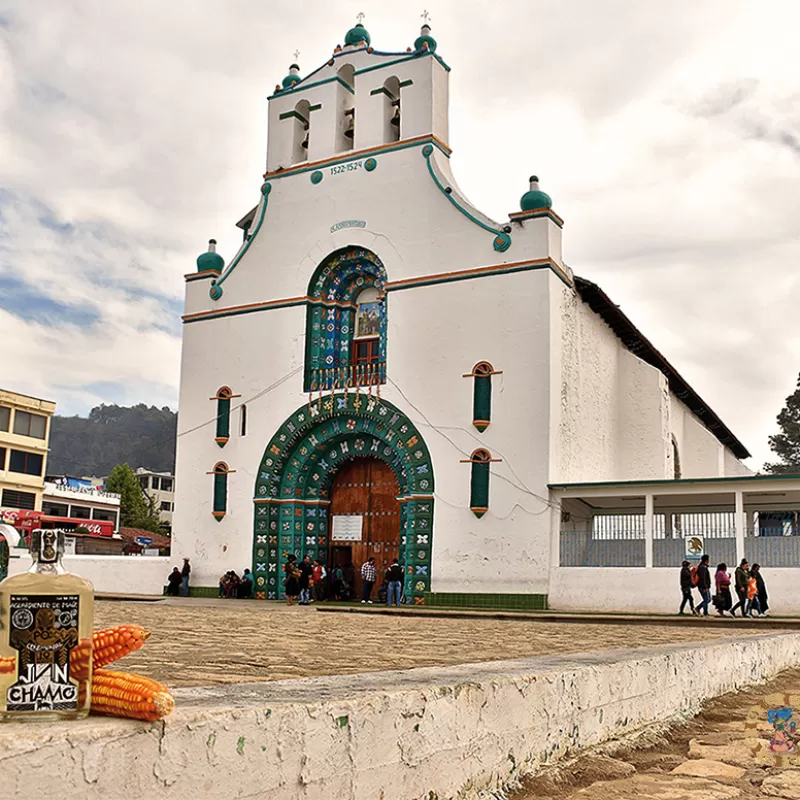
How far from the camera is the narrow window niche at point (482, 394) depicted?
2047 centimetres

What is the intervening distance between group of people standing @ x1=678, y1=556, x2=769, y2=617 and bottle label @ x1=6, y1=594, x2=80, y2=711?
16.7 m

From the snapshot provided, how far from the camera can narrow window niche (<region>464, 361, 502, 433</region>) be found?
20.5m

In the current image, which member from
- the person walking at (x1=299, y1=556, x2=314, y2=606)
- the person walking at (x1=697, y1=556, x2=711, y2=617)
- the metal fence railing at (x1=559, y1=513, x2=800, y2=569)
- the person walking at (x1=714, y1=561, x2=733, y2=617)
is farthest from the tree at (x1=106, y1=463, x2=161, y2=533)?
the person walking at (x1=714, y1=561, x2=733, y2=617)

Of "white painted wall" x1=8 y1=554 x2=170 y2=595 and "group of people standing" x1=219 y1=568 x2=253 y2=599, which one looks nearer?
"group of people standing" x1=219 y1=568 x2=253 y2=599

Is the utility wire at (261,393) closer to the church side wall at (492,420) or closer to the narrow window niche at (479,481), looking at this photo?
the church side wall at (492,420)

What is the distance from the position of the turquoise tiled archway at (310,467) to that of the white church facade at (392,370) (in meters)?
0.05

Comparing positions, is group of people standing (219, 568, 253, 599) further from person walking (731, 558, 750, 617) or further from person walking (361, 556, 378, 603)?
person walking (731, 558, 750, 617)

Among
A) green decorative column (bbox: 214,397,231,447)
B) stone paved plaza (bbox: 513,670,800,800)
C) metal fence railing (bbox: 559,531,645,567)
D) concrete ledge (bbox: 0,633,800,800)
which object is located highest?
green decorative column (bbox: 214,397,231,447)

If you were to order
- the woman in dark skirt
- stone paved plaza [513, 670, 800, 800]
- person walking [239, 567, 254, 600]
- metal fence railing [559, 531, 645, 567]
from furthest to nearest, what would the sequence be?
person walking [239, 567, 254, 600] → the woman in dark skirt → metal fence railing [559, 531, 645, 567] → stone paved plaza [513, 670, 800, 800]

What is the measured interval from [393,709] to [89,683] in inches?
39.5

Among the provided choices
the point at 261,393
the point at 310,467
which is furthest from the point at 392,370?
the point at 261,393

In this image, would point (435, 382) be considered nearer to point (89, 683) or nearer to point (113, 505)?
point (89, 683)

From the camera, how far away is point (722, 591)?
1745 centimetres

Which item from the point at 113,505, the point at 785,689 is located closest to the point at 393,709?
the point at 785,689
